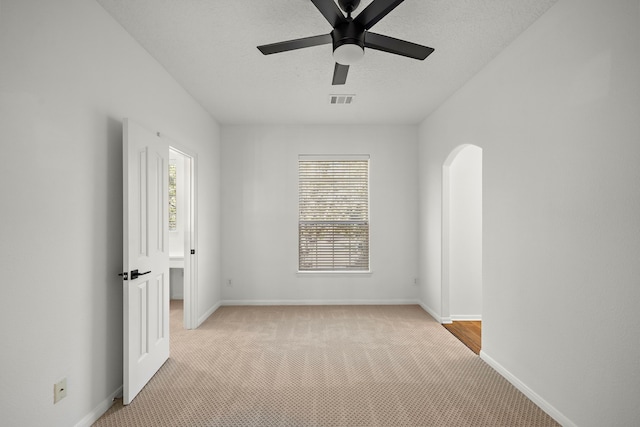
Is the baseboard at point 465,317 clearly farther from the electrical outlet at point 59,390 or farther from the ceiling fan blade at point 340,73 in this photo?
the electrical outlet at point 59,390

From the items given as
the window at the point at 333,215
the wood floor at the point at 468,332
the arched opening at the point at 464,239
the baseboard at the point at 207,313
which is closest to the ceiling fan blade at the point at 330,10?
the arched opening at the point at 464,239

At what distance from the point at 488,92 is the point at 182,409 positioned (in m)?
3.63

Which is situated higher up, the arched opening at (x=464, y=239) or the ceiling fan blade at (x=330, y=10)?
the ceiling fan blade at (x=330, y=10)

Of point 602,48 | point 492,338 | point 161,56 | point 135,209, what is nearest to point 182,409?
point 135,209

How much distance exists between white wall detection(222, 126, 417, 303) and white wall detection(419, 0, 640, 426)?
6.93 feet

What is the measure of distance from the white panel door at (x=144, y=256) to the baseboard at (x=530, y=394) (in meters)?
2.93

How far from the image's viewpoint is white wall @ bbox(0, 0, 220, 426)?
172cm

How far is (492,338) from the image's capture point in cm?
321

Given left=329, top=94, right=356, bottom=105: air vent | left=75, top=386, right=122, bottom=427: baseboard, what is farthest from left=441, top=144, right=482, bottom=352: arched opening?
left=75, top=386, right=122, bottom=427: baseboard

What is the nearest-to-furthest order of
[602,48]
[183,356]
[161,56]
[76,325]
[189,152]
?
[602,48]
[76,325]
[161,56]
[183,356]
[189,152]

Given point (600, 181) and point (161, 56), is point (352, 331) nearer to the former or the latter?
point (600, 181)

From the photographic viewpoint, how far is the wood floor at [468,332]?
12.4 ft

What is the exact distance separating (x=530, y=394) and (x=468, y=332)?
158 centimetres

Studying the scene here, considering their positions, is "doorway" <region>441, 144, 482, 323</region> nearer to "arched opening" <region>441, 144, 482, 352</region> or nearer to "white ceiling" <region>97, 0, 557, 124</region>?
"arched opening" <region>441, 144, 482, 352</region>
